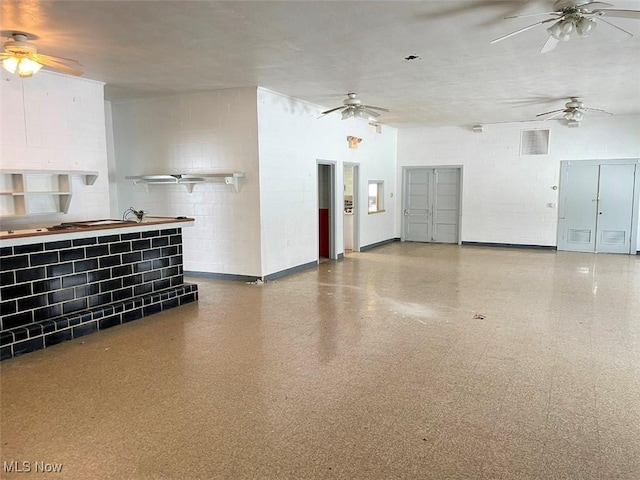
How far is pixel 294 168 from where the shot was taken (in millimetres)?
7352

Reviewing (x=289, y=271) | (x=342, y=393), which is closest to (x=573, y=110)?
(x=289, y=271)

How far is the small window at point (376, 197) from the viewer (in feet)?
34.7

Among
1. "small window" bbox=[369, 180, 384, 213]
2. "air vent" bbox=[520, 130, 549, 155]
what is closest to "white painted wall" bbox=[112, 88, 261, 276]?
"small window" bbox=[369, 180, 384, 213]

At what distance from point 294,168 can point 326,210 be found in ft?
5.29

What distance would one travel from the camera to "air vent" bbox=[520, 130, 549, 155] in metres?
9.78

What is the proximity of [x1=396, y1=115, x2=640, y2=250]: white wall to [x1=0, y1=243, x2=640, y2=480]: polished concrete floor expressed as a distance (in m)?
4.71

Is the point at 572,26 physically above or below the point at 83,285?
above

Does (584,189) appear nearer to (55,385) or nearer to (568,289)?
(568,289)

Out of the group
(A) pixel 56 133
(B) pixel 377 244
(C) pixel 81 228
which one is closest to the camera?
(C) pixel 81 228

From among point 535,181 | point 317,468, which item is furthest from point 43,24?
point 535,181

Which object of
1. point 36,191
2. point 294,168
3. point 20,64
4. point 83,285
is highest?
point 20,64

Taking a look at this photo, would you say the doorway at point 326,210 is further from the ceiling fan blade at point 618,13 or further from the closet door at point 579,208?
the ceiling fan blade at point 618,13

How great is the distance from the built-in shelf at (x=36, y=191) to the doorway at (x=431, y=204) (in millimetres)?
7560

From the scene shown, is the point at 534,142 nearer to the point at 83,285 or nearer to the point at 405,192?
the point at 405,192
